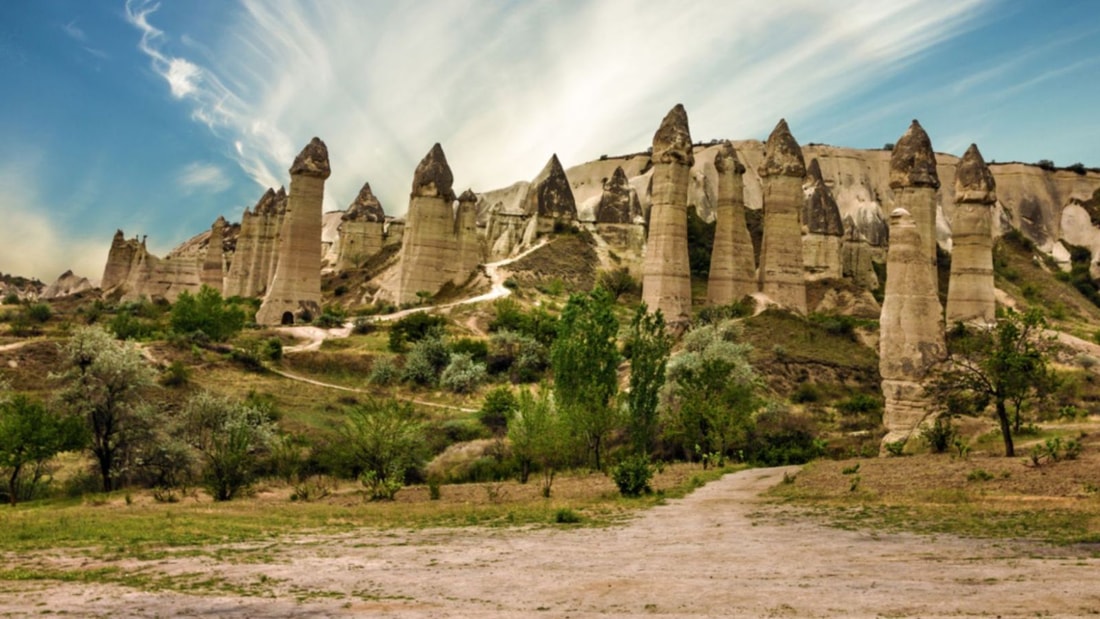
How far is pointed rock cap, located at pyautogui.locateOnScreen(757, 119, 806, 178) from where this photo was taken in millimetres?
42875

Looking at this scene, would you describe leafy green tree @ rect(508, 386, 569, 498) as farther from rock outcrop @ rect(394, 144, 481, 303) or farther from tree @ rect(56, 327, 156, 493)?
rock outcrop @ rect(394, 144, 481, 303)

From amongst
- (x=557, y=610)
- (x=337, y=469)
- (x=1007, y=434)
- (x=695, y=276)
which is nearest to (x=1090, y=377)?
(x=1007, y=434)

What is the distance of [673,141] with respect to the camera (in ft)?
136

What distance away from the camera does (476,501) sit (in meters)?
18.8

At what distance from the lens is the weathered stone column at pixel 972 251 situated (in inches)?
1437

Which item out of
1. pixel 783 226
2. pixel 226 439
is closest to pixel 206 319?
pixel 226 439

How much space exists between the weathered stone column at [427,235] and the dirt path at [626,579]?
43761 millimetres

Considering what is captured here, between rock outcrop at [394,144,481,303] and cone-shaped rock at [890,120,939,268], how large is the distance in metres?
27.8

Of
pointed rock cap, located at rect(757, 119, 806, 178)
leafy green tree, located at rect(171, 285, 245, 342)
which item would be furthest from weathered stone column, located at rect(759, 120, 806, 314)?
leafy green tree, located at rect(171, 285, 245, 342)

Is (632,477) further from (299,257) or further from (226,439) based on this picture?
(299,257)

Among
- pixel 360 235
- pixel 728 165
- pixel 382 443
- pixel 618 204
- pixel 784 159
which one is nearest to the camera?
pixel 382 443

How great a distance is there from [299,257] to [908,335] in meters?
38.0

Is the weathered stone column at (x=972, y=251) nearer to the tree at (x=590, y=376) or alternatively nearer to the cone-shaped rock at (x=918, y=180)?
the cone-shaped rock at (x=918, y=180)

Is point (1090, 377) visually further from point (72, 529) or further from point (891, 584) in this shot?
point (72, 529)
